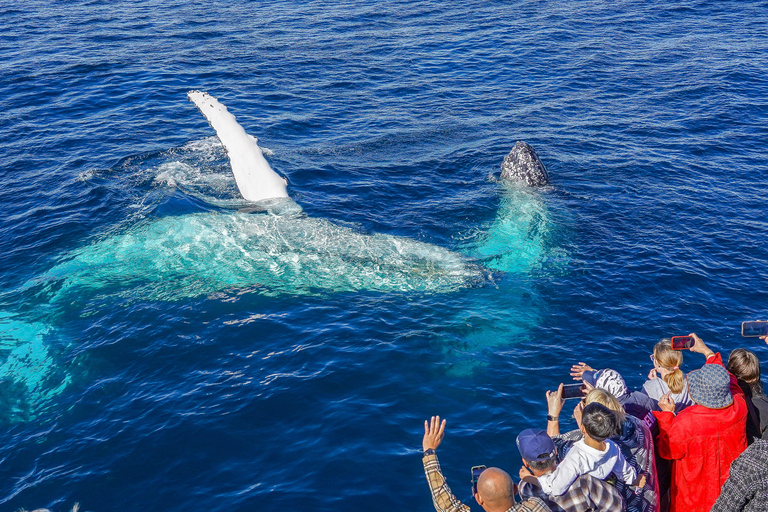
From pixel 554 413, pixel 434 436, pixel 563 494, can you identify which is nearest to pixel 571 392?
pixel 554 413

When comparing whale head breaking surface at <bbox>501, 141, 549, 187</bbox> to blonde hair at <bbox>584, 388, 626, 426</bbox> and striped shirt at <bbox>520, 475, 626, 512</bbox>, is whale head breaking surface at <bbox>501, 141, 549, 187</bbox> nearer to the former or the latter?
blonde hair at <bbox>584, 388, 626, 426</bbox>

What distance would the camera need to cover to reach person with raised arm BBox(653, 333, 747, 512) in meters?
8.48

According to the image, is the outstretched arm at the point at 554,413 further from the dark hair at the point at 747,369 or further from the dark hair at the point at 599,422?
the dark hair at the point at 747,369

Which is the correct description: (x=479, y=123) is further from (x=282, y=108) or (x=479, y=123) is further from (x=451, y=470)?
(x=451, y=470)

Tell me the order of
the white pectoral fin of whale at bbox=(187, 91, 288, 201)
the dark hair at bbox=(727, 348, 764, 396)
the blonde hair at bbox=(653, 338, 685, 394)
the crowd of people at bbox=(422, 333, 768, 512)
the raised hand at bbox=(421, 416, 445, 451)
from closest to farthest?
the crowd of people at bbox=(422, 333, 768, 512), the raised hand at bbox=(421, 416, 445, 451), the dark hair at bbox=(727, 348, 764, 396), the blonde hair at bbox=(653, 338, 685, 394), the white pectoral fin of whale at bbox=(187, 91, 288, 201)

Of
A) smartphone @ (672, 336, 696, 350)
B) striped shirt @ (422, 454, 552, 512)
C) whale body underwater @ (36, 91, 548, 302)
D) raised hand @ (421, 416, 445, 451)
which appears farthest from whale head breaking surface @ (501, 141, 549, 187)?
striped shirt @ (422, 454, 552, 512)

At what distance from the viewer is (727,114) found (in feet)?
104

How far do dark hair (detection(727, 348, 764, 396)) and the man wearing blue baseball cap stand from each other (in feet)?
9.94

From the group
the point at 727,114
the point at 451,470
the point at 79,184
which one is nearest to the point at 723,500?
the point at 451,470

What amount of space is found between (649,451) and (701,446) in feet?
2.65

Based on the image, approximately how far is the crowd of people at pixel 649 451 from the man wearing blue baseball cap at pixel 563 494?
12mm

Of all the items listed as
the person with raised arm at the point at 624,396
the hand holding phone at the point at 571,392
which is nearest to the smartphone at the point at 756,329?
the person with raised arm at the point at 624,396

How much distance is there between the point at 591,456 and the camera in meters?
7.81

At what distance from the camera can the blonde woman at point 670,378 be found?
9445mm
